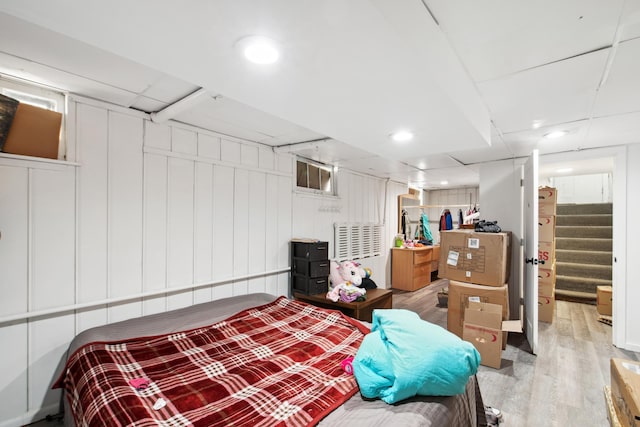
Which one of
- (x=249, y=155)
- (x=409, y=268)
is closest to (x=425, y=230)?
(x=409, y=268)

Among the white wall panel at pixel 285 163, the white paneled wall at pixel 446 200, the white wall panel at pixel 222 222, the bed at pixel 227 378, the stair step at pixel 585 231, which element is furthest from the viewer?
the white paneled wall at pixel 446 200

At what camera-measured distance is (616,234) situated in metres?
3.11

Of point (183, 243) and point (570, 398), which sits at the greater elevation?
point (183, 243)

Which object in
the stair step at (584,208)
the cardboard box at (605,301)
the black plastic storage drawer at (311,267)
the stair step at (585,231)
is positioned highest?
the stair step at (584,208)

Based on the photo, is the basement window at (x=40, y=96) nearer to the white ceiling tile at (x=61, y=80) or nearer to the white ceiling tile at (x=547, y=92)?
the white ceiling tile at (x=61, y=80)

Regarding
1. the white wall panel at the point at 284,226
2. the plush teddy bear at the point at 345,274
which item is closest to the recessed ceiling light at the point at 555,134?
the plush teddy bear at the point at 345,274

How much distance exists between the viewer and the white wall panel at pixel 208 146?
264cm

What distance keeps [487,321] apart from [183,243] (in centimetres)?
294

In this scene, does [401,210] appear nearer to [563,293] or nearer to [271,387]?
[563,293]

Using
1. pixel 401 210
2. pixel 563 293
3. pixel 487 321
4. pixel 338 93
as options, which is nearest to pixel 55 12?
pixel 338 93

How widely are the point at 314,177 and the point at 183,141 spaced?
1.83 metres

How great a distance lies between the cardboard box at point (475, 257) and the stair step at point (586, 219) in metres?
3.76

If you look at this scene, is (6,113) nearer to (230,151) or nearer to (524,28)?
(230,151)

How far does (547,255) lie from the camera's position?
388 centimetres
